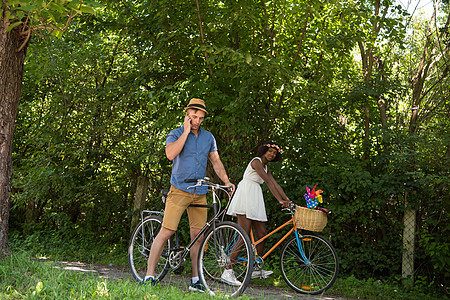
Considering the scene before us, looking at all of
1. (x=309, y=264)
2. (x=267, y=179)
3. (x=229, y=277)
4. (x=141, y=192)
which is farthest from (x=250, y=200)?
(x=141, y=192)

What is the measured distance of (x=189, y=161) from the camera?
4.63m

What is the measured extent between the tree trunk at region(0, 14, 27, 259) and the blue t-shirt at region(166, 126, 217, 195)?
2161 millimetres

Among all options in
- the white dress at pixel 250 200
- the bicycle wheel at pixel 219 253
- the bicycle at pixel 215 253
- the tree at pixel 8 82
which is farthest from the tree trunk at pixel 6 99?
the white dress at pixel 250 200

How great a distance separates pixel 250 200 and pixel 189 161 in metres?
1.41

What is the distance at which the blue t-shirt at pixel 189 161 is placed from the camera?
15.1 ft

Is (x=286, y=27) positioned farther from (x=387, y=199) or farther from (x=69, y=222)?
(x=69, y=222)

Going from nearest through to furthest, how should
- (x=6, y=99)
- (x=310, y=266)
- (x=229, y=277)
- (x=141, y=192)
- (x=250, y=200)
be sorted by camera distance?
(x=229, y=277), (x=6, y=99), (x=310, y=266), (x=250, y=200), (x=141, y=192)

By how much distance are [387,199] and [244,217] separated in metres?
2.92

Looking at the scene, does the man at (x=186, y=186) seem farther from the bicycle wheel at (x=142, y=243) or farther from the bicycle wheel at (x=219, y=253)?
the bicycle wheel at (x=142, y=243)

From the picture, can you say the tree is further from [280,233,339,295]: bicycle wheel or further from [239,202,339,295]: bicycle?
[280,233,339,295]: bicycle wheel

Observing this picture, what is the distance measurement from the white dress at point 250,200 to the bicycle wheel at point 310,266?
0.60 meters

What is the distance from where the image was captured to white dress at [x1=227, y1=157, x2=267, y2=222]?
18.7 feet

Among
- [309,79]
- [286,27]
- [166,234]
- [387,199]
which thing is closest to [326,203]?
[387,199]

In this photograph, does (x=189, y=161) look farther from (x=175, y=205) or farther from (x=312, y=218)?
(x=312, y=218)
